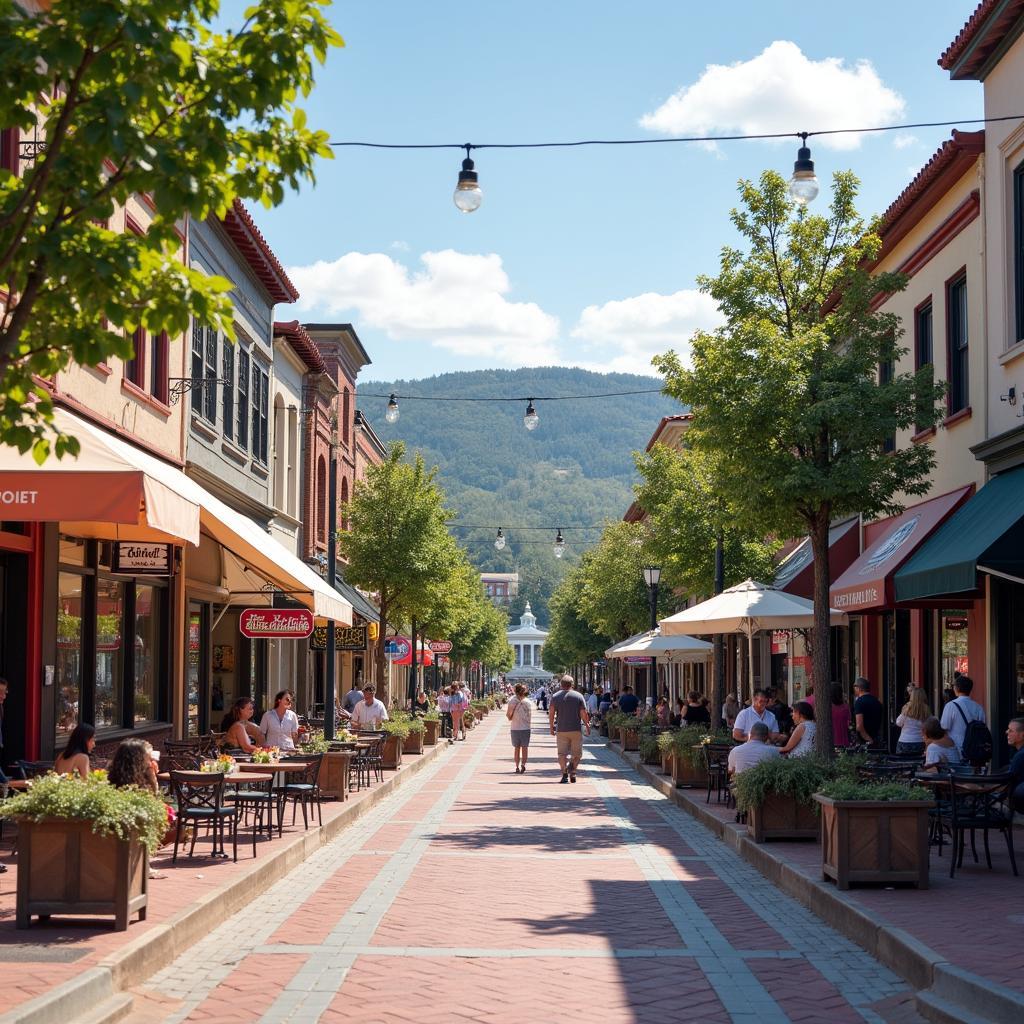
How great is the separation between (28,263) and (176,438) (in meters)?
16.0

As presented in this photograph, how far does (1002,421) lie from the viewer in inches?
754

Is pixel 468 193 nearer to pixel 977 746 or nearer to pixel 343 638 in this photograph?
pixel 977 746

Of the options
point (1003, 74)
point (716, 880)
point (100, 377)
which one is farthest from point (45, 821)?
point (1003, 74)

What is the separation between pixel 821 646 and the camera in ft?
62.0

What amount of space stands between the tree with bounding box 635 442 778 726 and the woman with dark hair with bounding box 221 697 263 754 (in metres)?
12.8

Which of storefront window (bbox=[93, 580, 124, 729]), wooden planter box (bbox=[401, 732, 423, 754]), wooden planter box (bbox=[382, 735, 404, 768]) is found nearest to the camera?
storefront window (bbox=[93, 580, 124, 729])

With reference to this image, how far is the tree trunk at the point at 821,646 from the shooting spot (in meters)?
18.0

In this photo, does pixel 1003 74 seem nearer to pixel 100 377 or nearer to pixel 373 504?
pixel 100 377

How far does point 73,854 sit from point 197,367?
1685cm

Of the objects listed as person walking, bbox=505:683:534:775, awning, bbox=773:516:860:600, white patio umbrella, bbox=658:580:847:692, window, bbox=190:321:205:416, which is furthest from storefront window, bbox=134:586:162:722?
awning, bbox=773:516:860:600

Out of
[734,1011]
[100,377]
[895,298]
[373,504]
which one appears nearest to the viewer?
[734,1011]

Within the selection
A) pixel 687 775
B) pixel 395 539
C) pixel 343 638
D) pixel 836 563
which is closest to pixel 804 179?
pixel 687 775

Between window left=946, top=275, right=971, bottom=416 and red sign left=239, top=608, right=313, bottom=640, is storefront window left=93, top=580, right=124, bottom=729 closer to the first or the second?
red sign left=239, top=608, right=313, bottom=640

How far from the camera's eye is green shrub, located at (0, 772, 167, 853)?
926cm
